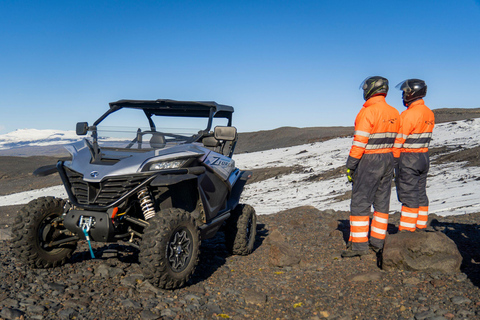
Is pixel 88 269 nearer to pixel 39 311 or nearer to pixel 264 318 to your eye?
pixel 39 311

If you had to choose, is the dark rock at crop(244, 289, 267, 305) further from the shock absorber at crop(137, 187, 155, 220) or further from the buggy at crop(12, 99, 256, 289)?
the shock absorber at crop(137, 187, 155, 220)

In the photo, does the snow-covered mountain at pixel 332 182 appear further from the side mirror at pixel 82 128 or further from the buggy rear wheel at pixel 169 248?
the side mirror at pixel 82 128

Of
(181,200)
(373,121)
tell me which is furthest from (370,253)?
(181,200)

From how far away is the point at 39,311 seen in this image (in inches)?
133

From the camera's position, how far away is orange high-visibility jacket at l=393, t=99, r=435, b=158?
6164 mm

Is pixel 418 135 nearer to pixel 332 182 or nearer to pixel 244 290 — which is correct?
pixel 244 290

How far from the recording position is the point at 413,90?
249 inches

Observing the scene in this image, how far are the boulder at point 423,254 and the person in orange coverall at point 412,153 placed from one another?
1.12m

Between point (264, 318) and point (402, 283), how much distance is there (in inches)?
68.2

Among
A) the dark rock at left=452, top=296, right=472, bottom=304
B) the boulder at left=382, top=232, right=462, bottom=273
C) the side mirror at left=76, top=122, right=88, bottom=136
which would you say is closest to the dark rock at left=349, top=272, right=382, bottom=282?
the boulder at left=382, top=232, right=462, bottom=273

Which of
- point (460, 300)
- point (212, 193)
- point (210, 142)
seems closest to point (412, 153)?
point (460, 300)

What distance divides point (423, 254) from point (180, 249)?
2937 mm

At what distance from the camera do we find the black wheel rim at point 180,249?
4086 mm

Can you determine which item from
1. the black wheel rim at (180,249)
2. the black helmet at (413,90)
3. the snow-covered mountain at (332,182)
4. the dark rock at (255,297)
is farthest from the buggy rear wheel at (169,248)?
the snow-covered mountain at (332,182)
